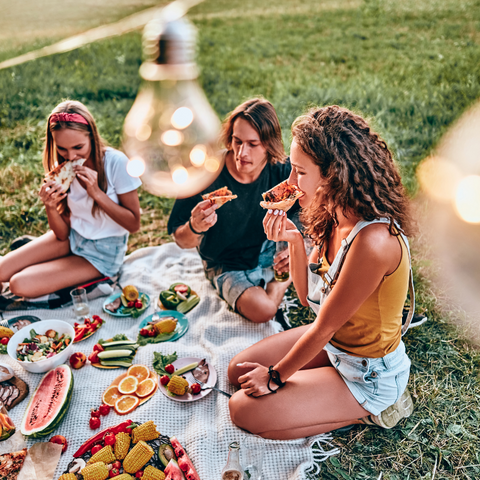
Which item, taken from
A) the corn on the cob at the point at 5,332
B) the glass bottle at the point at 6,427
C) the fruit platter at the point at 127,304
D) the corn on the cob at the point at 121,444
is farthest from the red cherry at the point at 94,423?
the corn on the cob at the point at 5,332

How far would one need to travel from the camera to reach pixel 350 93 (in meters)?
9.00

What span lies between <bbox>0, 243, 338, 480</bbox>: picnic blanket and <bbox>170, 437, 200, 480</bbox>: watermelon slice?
7cm

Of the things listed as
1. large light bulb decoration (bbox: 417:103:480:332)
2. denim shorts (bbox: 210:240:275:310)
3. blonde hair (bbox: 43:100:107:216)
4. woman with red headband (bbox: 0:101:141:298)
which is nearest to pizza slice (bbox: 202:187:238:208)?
denim shorts (bbox: 210:240:275:310)

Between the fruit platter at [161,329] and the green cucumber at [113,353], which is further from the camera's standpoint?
the fruit platter at [161,329]

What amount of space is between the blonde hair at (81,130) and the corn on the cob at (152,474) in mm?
2461

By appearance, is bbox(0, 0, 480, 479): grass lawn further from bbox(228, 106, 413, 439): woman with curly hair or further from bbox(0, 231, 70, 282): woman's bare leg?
bbox(0, 231, 70, 282): woman's bare leg

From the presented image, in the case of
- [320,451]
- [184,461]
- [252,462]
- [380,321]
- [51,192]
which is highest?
[51,192]

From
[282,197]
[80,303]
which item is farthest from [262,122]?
[80,303]

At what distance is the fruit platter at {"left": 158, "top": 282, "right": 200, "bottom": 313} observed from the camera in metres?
4.20

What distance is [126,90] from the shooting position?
33.4 ft

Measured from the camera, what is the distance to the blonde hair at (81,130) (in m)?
3.75

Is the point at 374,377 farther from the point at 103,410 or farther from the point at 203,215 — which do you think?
the point at 103,410

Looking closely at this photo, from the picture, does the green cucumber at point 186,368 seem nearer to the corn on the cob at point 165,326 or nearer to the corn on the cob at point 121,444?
the corn on the cob at point 165,326

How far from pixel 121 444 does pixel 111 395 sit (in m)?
0.57
